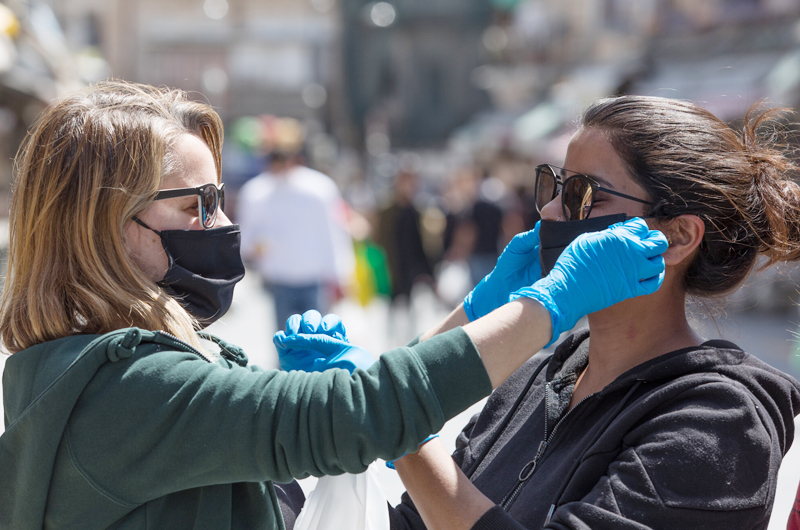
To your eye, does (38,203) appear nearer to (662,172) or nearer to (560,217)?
(560,217)

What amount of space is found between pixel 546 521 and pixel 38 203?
1222 millimetres

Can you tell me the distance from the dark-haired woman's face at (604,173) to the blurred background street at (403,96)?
0.28 meters

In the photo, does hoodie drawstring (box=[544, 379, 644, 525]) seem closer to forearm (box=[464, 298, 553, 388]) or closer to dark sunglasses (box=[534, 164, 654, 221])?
forearm (box=[464, 298, 553, 388])

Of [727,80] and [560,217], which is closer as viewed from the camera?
[560,217]

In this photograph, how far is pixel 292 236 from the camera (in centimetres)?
631

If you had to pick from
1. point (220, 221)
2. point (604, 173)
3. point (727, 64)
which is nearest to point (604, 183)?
point (604, 173)

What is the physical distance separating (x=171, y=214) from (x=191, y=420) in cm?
50

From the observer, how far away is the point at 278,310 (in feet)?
21.0

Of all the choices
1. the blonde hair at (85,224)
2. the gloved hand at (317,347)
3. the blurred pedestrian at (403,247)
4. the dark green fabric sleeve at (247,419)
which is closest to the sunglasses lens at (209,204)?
the blonde hair at (85,224)

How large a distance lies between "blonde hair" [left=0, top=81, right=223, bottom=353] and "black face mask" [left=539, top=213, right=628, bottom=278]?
0.94 m

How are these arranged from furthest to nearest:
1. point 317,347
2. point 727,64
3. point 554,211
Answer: point 727,64 < point 554,211 < point 317,347

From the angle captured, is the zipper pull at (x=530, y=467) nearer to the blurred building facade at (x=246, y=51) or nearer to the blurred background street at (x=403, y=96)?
the blurred background street at (x=403, y=96)

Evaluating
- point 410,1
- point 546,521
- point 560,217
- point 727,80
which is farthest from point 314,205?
point 410,1

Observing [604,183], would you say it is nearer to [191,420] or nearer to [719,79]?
[191,420]
